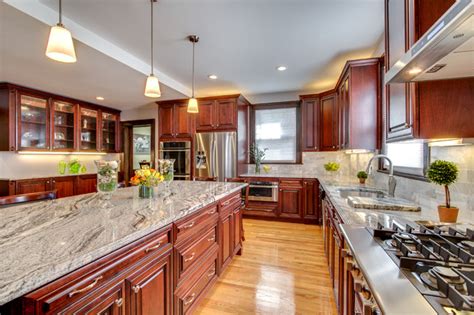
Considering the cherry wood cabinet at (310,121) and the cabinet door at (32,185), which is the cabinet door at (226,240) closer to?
the cherry wood cabinet at (310,121)

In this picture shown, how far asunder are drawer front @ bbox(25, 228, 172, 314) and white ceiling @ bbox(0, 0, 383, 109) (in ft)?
6.66

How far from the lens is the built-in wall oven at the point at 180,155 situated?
4.53m

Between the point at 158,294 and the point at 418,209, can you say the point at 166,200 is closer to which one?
the point at 158,294

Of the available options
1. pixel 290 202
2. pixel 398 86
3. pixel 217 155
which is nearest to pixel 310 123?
pixel 290 202

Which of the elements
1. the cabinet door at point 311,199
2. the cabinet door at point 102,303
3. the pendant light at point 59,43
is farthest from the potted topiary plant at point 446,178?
the cabinet door at point 311,199

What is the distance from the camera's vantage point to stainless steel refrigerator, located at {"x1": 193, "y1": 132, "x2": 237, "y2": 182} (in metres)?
4.27

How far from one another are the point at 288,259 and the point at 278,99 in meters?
3.34

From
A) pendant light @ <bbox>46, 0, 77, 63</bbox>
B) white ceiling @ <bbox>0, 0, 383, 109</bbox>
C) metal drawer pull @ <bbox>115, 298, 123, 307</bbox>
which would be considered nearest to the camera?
metal drawer pull @ <bbox>115, 298, 123, 307</bbox>

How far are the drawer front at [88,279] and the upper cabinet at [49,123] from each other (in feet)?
13.5

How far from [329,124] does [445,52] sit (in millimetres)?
3353

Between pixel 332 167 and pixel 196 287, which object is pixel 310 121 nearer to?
pixel 332 167

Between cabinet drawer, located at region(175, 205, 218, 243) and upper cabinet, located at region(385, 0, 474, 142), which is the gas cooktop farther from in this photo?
cabinet drawer, located at region(175, 205, 218, 243)

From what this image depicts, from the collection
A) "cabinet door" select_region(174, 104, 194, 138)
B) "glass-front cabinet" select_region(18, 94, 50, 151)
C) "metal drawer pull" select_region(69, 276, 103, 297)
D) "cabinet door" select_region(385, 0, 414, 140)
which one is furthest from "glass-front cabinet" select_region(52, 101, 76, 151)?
"cabinet door" select_region(385, 0, 414, 140)

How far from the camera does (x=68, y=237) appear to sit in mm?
937
